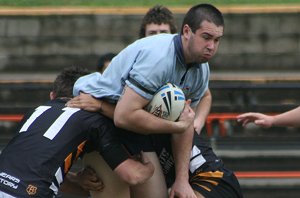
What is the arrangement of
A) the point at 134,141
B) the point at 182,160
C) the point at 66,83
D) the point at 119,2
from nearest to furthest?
the point at 182,160
the point at 134,141
the point at 66,83
the point at 119,2

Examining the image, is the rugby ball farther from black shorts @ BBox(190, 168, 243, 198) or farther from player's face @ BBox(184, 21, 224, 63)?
black shorts @ BBox(190, 168, 243, 198)

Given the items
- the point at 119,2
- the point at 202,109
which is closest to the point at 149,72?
the point at 202,109

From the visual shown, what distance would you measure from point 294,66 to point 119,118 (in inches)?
361

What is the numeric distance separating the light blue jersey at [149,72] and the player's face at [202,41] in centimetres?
6

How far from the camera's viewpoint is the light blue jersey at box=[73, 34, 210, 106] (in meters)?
5.44

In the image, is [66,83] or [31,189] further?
[66,83]

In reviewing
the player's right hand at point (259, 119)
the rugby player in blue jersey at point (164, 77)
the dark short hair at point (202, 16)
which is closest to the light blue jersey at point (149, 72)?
the rugby player in blue jersey at point (164, 77)

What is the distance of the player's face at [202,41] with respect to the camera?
5438 millimetres

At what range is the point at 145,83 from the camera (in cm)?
543

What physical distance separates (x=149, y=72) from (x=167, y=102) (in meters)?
0.22

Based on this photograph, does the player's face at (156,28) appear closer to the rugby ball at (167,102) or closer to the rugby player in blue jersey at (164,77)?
the rugby player in blue jersey at (164,77)

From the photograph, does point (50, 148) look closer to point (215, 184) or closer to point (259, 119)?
point (215, 184)

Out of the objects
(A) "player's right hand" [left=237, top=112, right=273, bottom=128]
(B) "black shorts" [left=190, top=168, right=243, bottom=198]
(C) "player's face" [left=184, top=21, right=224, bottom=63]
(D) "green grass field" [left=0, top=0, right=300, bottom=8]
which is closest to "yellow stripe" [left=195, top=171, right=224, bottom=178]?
(B) "black shorts" [left=190, top=168, right=243, bottom=198]

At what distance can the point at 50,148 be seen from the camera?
561cm
